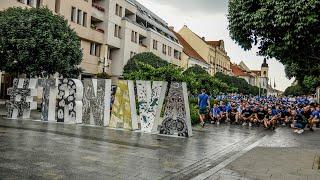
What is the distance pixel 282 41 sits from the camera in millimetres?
12078

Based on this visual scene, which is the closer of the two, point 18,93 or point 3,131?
point 3,131

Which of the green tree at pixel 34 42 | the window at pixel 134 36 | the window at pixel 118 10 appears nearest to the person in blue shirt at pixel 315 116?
the green tree at pixel 34 42

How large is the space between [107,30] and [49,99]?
2619 centimetres

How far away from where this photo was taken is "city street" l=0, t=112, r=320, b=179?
26.6ft

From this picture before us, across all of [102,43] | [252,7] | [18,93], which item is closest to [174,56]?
[102,43]

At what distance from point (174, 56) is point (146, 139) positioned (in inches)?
2027

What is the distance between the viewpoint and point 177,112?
15.4 metres

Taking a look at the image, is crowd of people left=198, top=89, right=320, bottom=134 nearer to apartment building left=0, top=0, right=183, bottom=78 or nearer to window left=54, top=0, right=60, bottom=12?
apartment building left=0, top=0, right=183, bottom=78

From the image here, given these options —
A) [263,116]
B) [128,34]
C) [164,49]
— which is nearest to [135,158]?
[263,116]

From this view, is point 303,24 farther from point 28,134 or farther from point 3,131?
point 3,131

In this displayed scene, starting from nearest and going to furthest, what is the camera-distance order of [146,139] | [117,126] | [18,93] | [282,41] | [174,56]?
[282,41] < [146,139] < [117,126] < [18,93] < [174,56]

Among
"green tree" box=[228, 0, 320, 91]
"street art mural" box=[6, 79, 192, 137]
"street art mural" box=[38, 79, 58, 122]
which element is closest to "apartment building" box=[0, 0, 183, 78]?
"street art mural" box=[6, 79, 192, 137]

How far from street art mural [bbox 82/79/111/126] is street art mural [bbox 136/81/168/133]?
1605 millimetres

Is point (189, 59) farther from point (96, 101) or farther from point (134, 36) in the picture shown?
point (96, 101)
